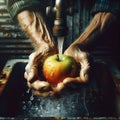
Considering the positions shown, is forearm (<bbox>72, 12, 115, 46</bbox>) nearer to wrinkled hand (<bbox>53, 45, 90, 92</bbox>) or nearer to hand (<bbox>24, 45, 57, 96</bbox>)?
wrinkled hand (<bbox>53, 45, 90, 92</bbox>)

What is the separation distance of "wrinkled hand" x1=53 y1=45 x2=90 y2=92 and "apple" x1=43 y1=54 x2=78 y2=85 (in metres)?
0.08

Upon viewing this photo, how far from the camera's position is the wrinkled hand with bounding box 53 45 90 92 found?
9.11 ft

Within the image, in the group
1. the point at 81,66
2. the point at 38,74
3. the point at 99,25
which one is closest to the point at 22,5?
the point at 99,25

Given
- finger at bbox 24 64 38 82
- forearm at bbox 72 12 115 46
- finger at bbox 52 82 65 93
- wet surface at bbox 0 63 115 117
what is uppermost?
forearm at bbox 72 12 115 46

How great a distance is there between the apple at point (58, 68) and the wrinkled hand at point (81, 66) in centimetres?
8

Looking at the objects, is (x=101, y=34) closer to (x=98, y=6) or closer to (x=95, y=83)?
(x=98, y=6)

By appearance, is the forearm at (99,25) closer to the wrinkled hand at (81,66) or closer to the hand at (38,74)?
the wrinkled hand at (81,66)

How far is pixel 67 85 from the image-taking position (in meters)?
2.78

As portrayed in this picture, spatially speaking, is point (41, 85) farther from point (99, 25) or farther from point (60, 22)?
point (99, 25)

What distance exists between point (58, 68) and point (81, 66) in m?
0.29

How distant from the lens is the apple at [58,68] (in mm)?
2836

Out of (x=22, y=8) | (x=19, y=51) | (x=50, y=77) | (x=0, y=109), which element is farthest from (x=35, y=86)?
(x=19, y=51)

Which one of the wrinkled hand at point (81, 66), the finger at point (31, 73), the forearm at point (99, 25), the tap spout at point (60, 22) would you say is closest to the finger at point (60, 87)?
the wrinkled hand at point (81, 66)

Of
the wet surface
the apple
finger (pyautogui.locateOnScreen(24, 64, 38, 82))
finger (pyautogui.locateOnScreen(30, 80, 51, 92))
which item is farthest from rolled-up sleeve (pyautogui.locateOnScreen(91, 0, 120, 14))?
finger (pyautogui.locateOnScreen(30, 80, 51, 92))
